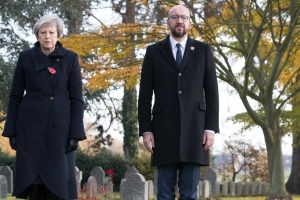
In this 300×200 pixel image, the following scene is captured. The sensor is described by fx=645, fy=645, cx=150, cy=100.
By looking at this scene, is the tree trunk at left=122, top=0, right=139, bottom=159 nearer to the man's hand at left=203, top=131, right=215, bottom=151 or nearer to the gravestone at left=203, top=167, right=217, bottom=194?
the gravestone at left=203, top=167, right=217, bottom=194

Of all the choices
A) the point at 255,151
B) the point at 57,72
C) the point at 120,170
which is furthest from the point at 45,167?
the point at 255,151

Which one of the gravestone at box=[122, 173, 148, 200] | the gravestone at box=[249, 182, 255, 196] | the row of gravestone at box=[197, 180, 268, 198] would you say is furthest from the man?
the gravestone at box=[249, 182, 255, 196]

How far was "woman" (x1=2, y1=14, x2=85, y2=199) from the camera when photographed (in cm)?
501

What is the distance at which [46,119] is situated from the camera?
507 centimetres

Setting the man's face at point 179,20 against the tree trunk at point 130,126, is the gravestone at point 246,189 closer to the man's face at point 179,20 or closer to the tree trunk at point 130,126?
the tree trunk at point 130,126

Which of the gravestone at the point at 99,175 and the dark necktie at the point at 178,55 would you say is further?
the gravestone at the point at 99,175

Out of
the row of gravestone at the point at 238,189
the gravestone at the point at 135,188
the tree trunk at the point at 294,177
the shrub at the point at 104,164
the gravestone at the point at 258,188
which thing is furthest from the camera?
the tree trunk at the point at 294,177

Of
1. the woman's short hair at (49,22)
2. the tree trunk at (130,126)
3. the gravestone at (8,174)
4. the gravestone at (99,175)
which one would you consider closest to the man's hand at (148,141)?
the woman's short hair at (49,22)

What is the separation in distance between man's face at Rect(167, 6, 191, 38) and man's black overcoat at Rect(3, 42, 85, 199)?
862mm

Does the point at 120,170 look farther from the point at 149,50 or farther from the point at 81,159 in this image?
the point at 149,50

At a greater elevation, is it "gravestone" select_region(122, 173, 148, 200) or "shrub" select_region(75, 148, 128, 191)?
"shrub" select_region(75, 148, 128, 191)

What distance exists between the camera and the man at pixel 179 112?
5027 mm

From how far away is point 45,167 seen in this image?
16.5 ft

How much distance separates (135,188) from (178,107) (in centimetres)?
569
